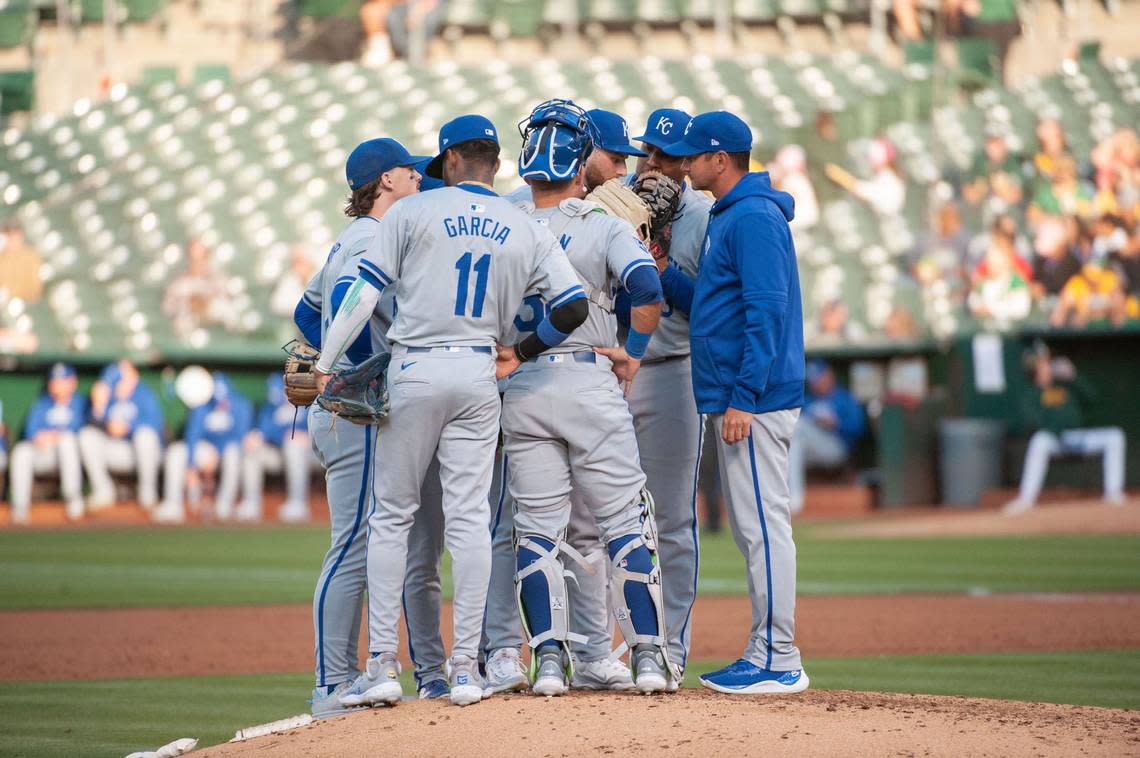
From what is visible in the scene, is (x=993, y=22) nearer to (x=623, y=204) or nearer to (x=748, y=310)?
(x=623, y=204)

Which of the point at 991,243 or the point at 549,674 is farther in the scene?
the point at 991,243

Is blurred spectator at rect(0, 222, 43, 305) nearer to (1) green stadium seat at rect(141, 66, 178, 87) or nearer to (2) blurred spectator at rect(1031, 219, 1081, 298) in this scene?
(1) green stadium seat at rect(141, 66, 178, 87)

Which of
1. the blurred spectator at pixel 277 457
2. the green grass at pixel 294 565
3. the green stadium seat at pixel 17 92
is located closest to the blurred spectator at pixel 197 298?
the blurred spectator at pixel 277 457

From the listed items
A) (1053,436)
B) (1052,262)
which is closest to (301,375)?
(1053,436)

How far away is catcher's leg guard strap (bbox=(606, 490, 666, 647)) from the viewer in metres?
4.96

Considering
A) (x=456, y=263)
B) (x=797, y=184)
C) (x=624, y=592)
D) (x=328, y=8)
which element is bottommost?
(x=624, y=592)

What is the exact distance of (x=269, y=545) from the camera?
13617 millimetres

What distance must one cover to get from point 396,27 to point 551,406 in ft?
85.9

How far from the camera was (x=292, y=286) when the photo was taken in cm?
1916

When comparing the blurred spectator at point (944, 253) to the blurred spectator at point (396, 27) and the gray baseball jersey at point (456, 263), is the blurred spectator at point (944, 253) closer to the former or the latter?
the blurred spectator at point (396, 27)

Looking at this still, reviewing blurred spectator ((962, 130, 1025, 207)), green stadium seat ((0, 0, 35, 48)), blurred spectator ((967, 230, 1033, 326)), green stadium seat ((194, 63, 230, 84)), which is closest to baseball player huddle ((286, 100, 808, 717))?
blurred spectator ((967, 230, 1033, 326))

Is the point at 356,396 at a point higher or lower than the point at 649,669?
higher

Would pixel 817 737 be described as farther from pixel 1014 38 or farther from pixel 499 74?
pixel 1014 38

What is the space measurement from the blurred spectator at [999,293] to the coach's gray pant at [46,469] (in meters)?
10.8
